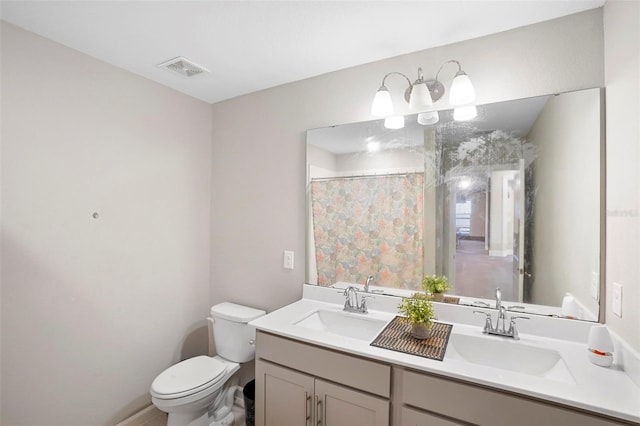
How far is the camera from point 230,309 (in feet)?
7.39

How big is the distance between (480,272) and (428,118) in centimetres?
87

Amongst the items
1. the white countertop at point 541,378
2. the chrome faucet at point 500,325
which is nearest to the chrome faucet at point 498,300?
the chrome faucet at point 500,325

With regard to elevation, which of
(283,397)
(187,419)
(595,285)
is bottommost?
(187,419)

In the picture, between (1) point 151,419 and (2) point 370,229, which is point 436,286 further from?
(1) point 151,419

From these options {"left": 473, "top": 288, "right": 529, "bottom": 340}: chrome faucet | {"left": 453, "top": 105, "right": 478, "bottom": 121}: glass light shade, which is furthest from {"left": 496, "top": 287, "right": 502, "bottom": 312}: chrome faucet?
{"left": 453, "top": 105, "right": 478, "bottom": 121}: glass light shade

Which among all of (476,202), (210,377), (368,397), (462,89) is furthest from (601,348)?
(210,377)

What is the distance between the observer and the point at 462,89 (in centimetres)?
149

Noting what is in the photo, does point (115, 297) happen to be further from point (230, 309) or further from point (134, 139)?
point (134, 139)

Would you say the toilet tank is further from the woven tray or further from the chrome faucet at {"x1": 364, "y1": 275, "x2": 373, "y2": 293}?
the woven tray

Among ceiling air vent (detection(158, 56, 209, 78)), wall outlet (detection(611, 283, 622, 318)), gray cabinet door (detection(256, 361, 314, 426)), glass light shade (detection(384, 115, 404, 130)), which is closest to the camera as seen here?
wall outlet (detection(611, 283, 622, 318))

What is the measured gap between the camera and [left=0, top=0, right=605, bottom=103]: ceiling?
4.56 feet

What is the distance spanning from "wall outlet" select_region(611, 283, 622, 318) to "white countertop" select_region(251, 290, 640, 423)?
0.67 ft

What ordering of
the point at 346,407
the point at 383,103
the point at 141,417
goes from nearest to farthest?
the point at 346,407 → the point at 383,103 → the point at 141,417

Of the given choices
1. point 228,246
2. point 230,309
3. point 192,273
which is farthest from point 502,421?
point 192,273
